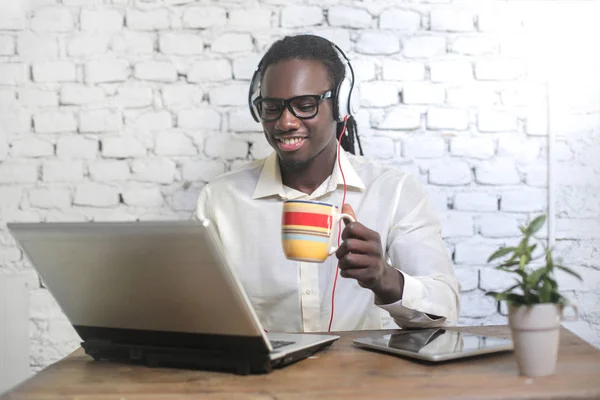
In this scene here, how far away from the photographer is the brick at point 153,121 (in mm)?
2113

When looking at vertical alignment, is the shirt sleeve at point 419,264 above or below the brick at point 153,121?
below

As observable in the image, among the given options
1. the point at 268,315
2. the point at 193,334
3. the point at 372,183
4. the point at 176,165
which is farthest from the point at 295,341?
the point at 176,165

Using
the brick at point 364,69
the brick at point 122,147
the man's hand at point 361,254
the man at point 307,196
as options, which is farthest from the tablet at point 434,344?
the brick at point 122,147

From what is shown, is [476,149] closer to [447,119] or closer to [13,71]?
[447,119]

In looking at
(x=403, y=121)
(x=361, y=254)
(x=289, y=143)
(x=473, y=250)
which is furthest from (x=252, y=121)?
(x=361, y=254)

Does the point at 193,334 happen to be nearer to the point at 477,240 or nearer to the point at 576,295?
the point at 477,240

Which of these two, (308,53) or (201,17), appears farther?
(201,17)

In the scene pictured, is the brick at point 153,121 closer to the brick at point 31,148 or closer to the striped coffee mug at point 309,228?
the brick at point 31,148

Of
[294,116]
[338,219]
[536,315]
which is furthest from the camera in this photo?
[294,116]

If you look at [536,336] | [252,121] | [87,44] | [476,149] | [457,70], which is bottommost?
[536,336]

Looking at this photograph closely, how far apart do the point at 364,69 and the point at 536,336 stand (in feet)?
4.53

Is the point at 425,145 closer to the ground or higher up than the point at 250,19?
closer to the ground

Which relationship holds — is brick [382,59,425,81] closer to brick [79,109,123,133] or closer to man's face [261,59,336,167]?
man's face [261,59,336,167]

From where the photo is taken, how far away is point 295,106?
1741 mm
